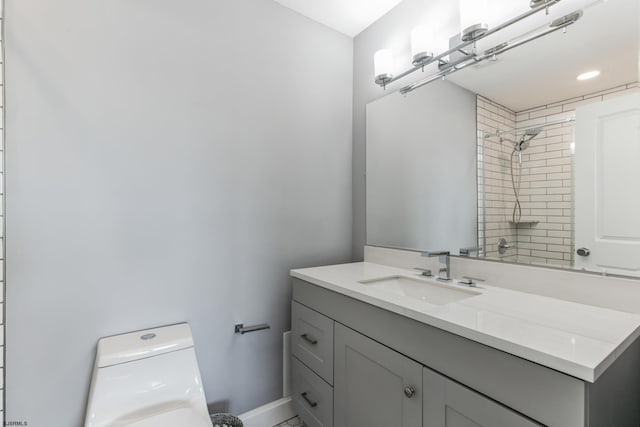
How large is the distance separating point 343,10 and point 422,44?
2.01ft

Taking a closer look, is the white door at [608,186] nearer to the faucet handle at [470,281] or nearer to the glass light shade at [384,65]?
the faucet handle at [470,281]

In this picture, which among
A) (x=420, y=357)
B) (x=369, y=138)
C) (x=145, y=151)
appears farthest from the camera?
(x=369, y=138)

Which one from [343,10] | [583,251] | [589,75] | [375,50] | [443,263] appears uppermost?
[343,10]

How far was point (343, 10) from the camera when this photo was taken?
70.4 inches

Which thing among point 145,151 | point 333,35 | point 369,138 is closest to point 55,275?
point 145,151

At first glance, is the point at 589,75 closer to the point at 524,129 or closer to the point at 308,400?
the point at 524,129

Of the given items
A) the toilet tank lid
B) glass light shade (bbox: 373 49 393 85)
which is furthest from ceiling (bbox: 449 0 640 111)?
the toilet tank lid

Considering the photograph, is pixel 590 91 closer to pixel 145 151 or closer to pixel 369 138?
pixel 369 138

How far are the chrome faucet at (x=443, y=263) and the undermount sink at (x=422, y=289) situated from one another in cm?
7

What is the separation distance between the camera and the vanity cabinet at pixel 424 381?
0.66 meters

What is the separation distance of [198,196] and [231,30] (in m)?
0.90

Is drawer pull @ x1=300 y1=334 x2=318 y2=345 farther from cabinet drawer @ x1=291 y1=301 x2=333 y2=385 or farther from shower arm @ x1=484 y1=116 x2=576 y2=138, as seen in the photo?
shower arm @ x1=484 y1=116 x2=576 y2=138

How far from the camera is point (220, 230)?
1.51 m

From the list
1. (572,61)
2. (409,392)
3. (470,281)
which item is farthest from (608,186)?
(409,392)
